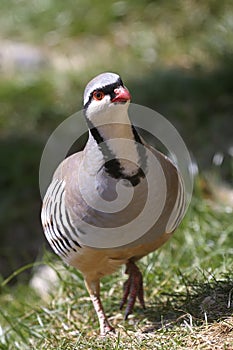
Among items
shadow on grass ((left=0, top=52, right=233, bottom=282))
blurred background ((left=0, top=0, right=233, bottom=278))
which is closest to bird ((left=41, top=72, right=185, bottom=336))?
blurred background ((left=0, top=0, right=233, bottom=278))

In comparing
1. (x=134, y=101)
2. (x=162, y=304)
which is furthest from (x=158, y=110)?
(x=162, y=304)

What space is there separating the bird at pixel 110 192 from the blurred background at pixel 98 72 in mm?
1917

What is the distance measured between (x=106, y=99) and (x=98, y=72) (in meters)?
4.37

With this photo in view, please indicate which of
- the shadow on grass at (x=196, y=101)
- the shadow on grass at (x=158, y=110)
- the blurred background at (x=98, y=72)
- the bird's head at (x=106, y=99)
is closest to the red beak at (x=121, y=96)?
the bird's head at (x=106, y=99)

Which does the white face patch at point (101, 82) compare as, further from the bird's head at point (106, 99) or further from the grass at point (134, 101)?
the grass at point (134, 101)

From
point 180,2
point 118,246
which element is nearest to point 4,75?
point 180,2

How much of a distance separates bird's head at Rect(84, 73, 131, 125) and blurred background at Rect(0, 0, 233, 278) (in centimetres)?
223

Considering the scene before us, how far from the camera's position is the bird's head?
9.29 ft

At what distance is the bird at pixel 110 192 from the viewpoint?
115 inches

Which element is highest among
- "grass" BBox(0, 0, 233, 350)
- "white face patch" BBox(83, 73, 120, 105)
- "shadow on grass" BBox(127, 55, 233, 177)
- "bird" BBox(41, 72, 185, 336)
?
"white face patch" BBox(83, 73, 120, 105)

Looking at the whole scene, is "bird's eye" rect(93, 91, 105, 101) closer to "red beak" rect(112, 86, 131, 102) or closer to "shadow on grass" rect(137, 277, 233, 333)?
"red beak" rect(112, 86, 131, 102)

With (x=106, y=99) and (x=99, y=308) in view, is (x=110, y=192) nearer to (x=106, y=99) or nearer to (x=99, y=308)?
(x=106, y=99)

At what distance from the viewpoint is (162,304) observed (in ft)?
11.9

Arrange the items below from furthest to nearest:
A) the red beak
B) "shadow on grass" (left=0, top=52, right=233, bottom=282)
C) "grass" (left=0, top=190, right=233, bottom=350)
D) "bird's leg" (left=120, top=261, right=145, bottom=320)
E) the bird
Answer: "shadow on grass" (left=0, top=52, right=233, bottom=282) → "bird's leg" (left=120, top=261, right=145, bottom=320) → "grass" (left=0, top=190, right=233, bottom=350) → the bird → the red beak
